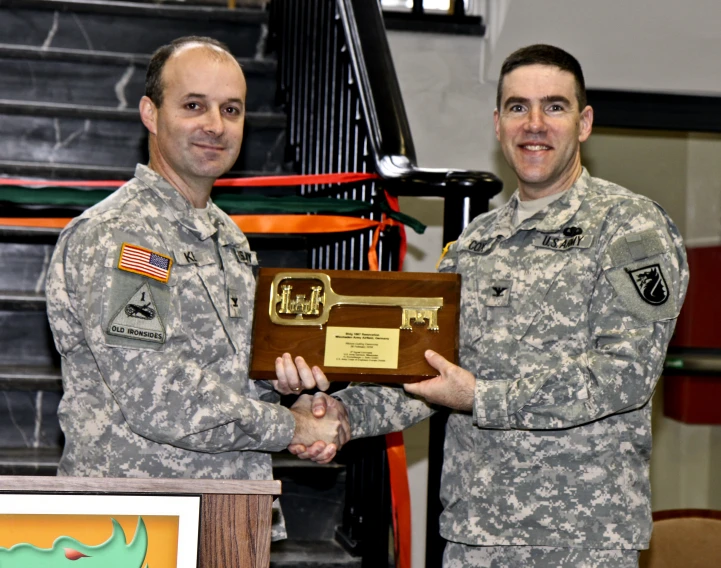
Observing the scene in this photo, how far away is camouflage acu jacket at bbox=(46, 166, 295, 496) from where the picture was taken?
1843 millimetres

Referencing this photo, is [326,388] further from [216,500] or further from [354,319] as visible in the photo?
[216,500]

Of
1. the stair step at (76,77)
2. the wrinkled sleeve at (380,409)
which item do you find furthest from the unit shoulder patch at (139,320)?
the stair step at (76,77)

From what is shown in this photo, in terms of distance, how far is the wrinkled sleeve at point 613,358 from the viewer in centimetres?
189

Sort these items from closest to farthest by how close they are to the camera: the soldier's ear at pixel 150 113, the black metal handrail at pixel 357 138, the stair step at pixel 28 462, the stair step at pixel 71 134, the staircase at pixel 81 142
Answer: the soldier's ear at pixel 150 113, the black metal handrail at pixel 357 138, the stair step at pixel 28 462, the staircase at pixel 81 142, the stair step at pixel 71 134

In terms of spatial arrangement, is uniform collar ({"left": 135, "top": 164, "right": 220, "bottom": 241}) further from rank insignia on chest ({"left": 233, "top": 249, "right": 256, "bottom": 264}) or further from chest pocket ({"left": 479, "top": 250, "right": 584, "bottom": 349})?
chest pocket ({"left": 479, "top": 250, "right": 584, "bottom": 349})

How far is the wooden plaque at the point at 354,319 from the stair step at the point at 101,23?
223 cm

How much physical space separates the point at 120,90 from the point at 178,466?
7.29 feet

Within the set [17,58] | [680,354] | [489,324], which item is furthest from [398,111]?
[680,354]

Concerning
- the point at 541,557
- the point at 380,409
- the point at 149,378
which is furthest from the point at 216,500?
the point at 380,409

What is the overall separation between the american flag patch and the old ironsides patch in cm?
95

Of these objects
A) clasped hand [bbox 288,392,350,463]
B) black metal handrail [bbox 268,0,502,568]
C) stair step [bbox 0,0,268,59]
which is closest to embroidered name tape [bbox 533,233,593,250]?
black metal handrail [bbox 268,0,502,568]

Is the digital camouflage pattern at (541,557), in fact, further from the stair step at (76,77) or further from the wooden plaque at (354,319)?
the stair step at (76,77)

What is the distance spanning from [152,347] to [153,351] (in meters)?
0.01

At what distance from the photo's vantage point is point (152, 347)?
185 cm
